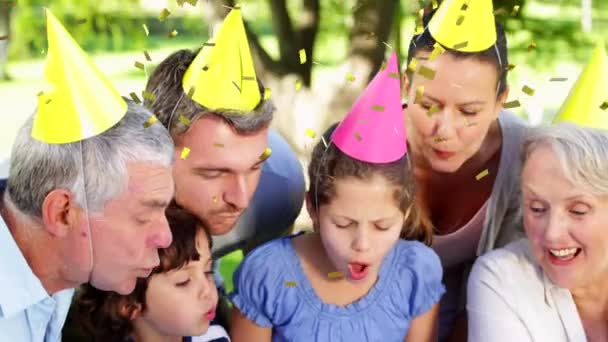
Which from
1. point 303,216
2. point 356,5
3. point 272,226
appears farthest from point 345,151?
point 356,5

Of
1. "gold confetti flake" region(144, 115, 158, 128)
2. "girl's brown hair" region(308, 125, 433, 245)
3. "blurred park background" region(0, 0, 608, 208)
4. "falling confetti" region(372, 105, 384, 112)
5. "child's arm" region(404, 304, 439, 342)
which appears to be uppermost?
"gold confetti flake" region(144, 115, 158, 128)

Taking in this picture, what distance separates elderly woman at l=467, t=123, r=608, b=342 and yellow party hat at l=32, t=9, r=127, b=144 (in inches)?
38.9

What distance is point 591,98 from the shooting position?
7.79 ft

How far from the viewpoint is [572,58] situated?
20.5 ft

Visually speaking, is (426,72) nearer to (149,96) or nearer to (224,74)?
(224,74)

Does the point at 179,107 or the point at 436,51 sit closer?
the point at 179,107

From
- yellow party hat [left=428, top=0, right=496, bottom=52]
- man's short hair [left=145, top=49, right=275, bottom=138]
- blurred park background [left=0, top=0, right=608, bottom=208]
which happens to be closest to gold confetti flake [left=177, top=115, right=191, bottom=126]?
man's short hair [left=145, top=49, right=275, bottom=138]

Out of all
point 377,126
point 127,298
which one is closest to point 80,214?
point 127,298

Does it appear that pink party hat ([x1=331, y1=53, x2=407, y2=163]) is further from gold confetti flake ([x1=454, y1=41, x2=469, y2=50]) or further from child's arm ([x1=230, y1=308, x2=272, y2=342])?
child's arm ([x1=230, y1=308, x2=272, y2=342])

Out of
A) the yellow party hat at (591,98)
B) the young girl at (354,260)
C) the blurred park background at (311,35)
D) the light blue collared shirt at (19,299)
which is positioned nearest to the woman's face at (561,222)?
the yellow party hat at (591,98)

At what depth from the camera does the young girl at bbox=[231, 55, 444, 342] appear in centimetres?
221

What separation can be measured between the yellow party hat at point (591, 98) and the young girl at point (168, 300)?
0.94 m

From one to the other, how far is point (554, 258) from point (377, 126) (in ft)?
1.69

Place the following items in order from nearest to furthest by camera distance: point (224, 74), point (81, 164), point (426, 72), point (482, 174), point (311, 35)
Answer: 1. point (81, 164)
2. point (224, 74)
3. point (426, 72)
4. point (482, 174)
5. point (311, 35)
